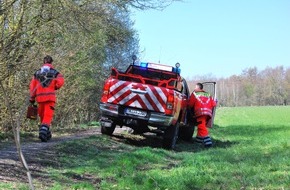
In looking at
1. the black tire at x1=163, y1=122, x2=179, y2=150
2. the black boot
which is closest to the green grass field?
the black boot

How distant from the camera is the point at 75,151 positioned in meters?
9.45

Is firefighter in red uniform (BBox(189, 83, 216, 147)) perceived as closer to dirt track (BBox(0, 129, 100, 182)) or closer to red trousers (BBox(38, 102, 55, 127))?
red trousers (BBox(38, 102, 55, 127))

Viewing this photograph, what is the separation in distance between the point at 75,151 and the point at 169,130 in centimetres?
305

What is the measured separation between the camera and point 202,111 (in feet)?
41.4

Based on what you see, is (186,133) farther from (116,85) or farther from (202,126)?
(116,85)

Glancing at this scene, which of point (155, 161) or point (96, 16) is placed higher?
point (96, 16)

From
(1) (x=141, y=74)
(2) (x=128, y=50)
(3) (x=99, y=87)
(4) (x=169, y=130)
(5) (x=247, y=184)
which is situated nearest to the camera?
(5) (x=247, y=184)

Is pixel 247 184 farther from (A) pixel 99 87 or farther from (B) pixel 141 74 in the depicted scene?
(A) pixel 99 87

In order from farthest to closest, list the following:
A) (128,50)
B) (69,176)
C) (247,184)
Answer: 1. (128,50)
2. (69,176)
3. (247,184)

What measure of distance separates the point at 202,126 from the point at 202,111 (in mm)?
433

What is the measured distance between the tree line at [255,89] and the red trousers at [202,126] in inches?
4452

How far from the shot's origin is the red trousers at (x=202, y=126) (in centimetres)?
1253

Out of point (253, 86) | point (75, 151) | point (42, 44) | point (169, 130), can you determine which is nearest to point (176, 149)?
point (169, 130)

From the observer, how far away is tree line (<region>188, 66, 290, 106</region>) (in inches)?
4970
